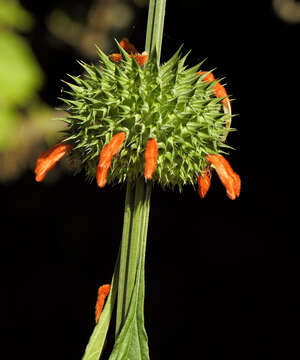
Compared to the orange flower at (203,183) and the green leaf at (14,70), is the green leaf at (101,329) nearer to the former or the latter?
the orange flower at (203,183)

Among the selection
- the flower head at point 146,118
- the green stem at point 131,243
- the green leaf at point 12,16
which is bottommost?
the green stem at point 131,243

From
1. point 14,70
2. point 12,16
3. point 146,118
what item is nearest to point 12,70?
point 14,70

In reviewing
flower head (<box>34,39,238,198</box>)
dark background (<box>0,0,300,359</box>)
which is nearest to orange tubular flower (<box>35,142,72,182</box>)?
flower head (<box>34,39,238,198</box>)

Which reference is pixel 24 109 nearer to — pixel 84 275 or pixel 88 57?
pixel 88 57

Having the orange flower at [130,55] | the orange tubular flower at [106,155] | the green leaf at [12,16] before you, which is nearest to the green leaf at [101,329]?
the orange tubular flower at [106,155]

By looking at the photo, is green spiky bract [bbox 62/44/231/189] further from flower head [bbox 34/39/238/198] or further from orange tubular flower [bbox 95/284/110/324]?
orange tubular flower [bbox 95/284/110/324]

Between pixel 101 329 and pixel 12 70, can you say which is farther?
pixel 12 70

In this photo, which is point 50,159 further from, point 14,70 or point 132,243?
point 14,70

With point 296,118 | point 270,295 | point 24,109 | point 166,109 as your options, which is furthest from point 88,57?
point 166,109
